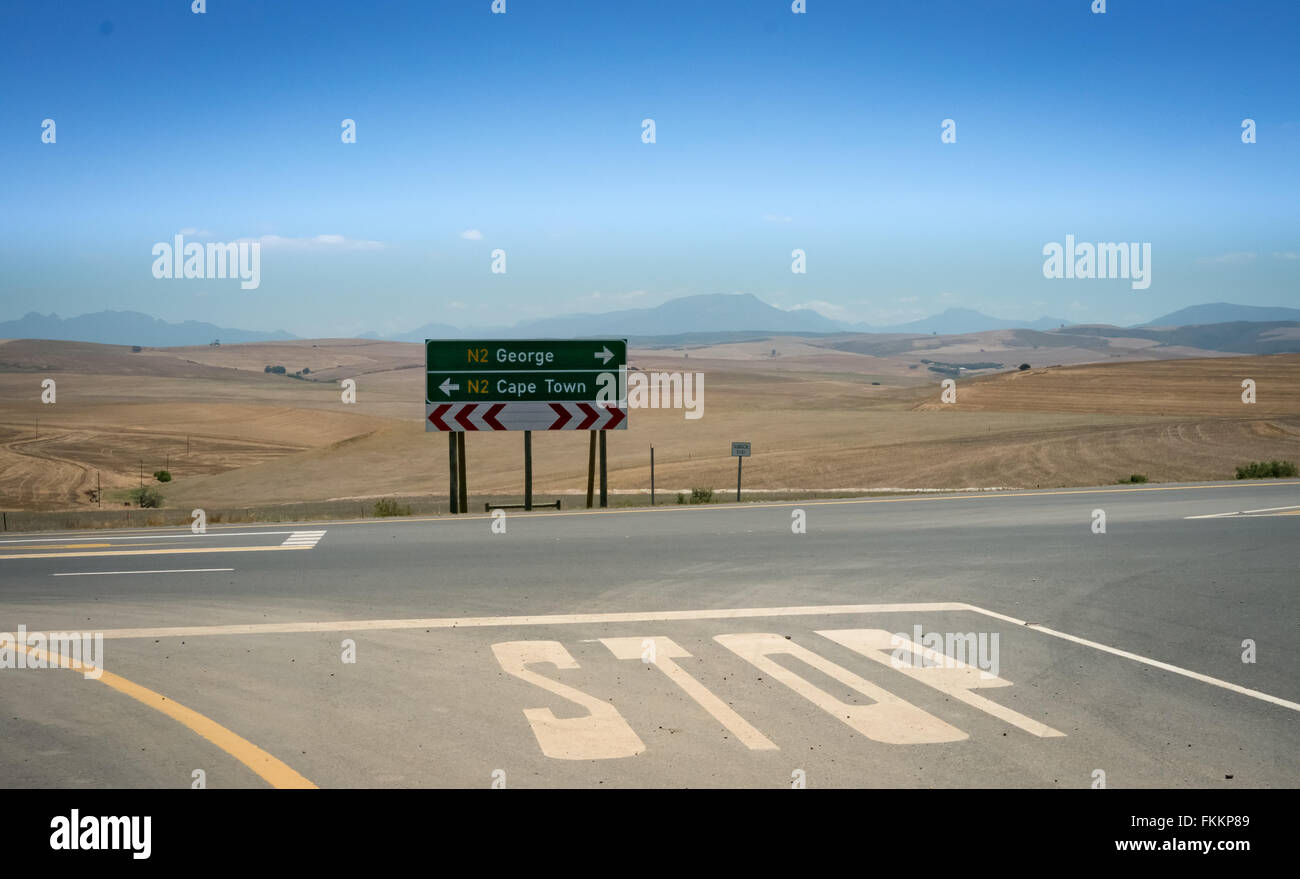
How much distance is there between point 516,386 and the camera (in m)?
25.6

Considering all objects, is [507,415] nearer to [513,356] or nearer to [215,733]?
[513,356]

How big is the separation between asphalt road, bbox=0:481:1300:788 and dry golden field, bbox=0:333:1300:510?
71.1 feet

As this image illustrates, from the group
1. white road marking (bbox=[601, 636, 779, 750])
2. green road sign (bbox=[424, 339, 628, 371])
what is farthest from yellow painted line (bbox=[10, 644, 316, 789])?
green road sign (bbox=[424, 339, 628, 371])

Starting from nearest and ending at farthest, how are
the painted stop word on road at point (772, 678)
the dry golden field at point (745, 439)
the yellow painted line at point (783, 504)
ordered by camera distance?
the painted stop word on road at point (772, 678) < the yellow painted line at point (783, 504) < the dry golden field at point (745, 439)

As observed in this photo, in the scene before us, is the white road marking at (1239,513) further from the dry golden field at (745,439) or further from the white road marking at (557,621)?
the dry golden field at (745,439)

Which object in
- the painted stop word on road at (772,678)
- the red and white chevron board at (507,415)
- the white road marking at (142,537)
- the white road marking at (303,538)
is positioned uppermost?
the red and white chevron board at (507,415)

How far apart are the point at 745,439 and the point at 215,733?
2124 inches

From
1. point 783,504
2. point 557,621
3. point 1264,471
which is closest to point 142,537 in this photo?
point 557,621

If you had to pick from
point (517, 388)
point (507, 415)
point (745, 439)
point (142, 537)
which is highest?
point (517, 388)

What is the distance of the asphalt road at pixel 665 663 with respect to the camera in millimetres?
6516

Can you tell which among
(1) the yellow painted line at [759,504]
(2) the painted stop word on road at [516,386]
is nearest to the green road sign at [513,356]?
(2) the painted stop word on road at [516,386]

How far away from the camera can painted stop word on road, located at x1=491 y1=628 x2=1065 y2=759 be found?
6.96 meters
